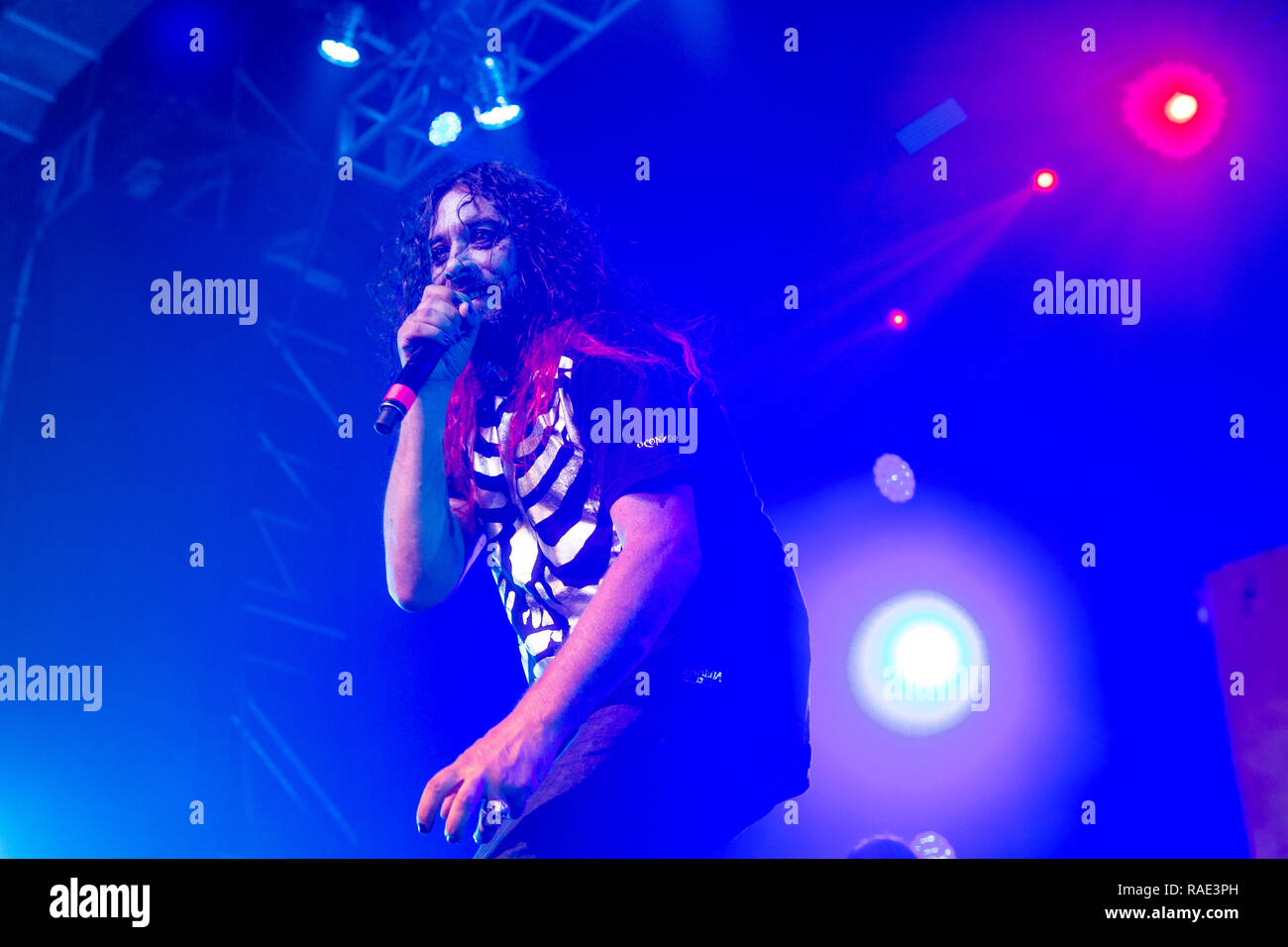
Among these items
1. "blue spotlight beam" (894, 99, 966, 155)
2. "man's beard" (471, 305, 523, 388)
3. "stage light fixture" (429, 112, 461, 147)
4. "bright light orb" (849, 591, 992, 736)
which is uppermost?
"stage light fixture" (429, 112, 461, 147)

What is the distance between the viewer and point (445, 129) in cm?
296

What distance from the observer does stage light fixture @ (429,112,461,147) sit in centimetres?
296

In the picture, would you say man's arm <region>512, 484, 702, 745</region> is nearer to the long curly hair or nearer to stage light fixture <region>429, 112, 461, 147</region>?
the long curly hair

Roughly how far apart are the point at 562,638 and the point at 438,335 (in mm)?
830

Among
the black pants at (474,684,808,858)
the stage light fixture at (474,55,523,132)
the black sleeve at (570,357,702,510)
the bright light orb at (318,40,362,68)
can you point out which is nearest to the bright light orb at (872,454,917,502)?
the black sleeve at (570,357,702,510)

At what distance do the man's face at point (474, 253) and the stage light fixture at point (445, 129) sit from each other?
0.18 meters

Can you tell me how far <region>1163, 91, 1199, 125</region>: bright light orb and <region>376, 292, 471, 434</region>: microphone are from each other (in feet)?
6.87

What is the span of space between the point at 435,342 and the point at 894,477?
4.17ft

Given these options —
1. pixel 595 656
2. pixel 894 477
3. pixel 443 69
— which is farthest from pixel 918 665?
pixel 443 69

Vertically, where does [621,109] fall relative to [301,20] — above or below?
below

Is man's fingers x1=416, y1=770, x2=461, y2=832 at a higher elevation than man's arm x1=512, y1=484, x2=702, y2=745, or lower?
lower

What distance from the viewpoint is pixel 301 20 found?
3043 millimetres
